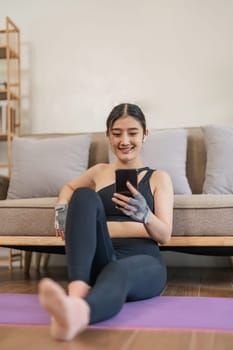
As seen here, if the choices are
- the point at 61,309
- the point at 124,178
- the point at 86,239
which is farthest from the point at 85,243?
the point at 61,309

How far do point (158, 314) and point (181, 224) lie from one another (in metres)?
0.82

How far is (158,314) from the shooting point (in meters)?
1.46

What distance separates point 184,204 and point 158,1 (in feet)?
6.14

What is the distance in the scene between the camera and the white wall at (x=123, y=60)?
340 centimetres

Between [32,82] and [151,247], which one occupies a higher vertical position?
[32,82]

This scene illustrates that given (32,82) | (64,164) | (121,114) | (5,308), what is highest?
Answer: (32,82)

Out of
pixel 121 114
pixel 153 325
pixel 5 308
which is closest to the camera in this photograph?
pixel 153 325

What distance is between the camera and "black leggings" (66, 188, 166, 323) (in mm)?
1281

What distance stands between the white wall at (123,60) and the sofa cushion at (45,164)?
0.55m

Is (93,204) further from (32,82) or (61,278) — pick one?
(32,82)

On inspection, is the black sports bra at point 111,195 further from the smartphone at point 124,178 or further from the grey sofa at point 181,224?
the grey sofa at point 181,224

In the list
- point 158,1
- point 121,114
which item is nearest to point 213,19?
point 158,1

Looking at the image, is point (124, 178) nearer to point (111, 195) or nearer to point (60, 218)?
point (111, 195)

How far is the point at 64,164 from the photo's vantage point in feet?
9.65
